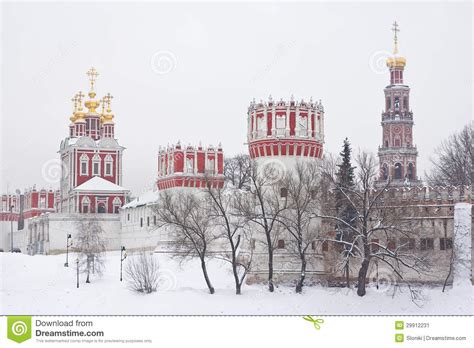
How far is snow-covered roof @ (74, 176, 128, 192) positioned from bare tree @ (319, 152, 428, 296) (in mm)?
39268

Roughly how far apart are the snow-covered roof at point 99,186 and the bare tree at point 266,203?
1402 inches

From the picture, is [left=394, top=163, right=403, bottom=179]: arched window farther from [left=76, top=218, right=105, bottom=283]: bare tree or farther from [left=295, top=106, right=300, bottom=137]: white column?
[left=295, top=106, right=300, bottom=137]: white column

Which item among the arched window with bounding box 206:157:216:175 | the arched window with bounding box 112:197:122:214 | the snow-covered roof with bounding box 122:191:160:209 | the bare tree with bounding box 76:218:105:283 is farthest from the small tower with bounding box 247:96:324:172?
the arched window with bounding box 112:197:122:214

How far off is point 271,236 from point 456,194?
386 inches

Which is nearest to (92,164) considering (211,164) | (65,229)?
(65,229)

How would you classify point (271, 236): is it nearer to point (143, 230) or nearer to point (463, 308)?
point (463, 308)

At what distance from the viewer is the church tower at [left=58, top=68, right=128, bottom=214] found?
3637 inches

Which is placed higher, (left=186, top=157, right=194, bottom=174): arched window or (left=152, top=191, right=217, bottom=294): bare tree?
(left=186, top=157, right=194, bottom=174): arched window

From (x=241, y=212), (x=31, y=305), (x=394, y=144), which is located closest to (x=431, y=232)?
(x=241, y=212)

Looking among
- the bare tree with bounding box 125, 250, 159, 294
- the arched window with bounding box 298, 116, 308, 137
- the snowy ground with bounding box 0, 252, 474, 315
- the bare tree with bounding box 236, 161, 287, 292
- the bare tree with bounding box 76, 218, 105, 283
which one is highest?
the arched window with bounding box 298, 116, 308, 137

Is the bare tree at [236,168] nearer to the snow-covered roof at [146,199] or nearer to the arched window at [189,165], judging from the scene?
the snow-covered roof at [146,199]

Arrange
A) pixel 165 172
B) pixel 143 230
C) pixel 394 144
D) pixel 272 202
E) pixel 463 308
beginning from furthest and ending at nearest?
1. pixel 394 144
2. pixel 143 230
3. pixel 165 172
4. pixel 272 202
5. pixel 463 308

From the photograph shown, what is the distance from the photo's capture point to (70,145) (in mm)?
96438

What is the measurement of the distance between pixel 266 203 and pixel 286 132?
157 inches
